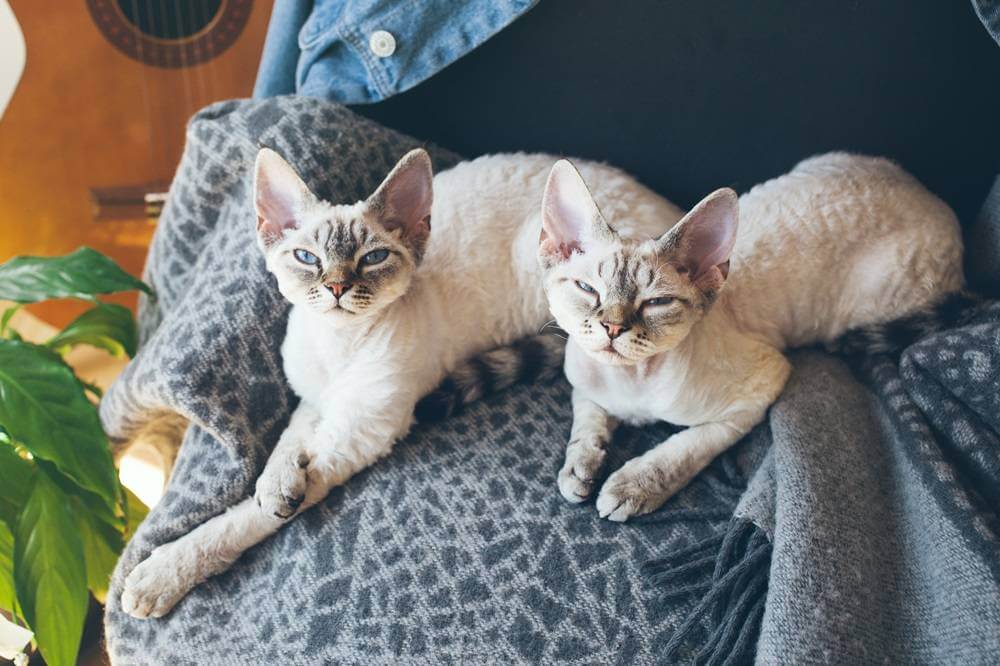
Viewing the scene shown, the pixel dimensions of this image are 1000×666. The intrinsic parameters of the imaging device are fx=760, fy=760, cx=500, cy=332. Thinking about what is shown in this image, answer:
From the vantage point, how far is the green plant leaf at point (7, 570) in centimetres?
123

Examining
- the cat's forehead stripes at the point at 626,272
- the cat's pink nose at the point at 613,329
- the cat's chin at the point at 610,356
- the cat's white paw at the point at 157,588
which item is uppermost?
the cat's forehead stripes at the point at 626,272

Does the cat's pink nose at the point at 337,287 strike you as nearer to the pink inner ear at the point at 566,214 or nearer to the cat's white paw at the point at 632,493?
the pink inner ear at the point at 566,214

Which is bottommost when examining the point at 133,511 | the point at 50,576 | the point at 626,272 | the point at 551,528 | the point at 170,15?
the point at 133,511

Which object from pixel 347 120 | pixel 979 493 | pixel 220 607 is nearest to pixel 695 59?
pixel 347 120

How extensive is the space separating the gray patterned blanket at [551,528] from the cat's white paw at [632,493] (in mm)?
18

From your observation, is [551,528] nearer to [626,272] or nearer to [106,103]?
[626,272]

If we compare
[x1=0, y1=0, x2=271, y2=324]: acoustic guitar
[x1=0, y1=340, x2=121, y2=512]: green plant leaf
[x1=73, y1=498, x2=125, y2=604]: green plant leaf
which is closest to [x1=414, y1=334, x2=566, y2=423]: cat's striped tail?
[x1=0, y1=340, x2=121, y2=512]: green plant leaf

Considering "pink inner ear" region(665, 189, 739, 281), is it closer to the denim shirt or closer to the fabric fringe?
the fabric fringe

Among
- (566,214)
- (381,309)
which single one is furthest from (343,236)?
(566,214)

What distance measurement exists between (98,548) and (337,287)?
2.32ft

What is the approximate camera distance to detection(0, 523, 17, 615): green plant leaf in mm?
1228

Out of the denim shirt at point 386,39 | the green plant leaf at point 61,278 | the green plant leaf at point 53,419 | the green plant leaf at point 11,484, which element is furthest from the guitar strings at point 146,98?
the green plant leaf at point 11,484

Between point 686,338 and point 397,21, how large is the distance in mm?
808

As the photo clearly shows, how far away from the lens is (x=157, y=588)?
1.11 meters
